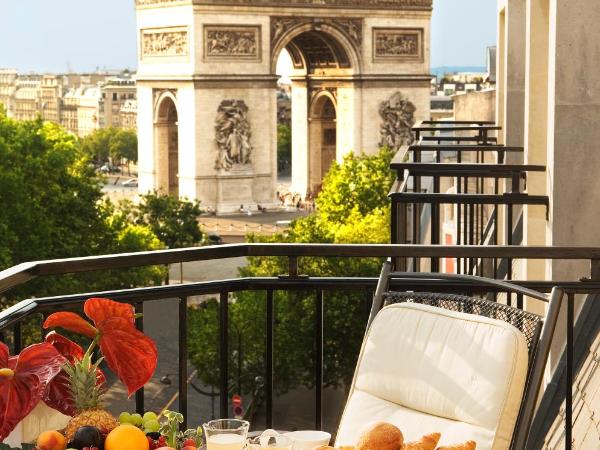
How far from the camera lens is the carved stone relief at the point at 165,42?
55594mm

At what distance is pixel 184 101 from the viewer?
55.8 meters

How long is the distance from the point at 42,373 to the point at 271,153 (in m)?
55.4

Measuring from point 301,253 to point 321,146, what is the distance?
60.7 meters

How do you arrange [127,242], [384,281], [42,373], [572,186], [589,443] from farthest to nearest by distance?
[127,242], [572,186], [589,443], [384,281], [42,373]

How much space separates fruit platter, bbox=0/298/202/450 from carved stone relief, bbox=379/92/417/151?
56845mm

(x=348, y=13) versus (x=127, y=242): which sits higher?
(x=348, y=13)

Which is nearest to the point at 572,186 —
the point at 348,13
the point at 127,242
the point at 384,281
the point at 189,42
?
the point at 384,281

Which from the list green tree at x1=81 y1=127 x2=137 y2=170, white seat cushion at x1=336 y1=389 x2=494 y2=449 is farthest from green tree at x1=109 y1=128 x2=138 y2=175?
white seat cushion at x1=336 y1=389 x2=494 y2=449

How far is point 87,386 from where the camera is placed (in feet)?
11.0

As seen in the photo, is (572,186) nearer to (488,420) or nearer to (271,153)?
(488,420)

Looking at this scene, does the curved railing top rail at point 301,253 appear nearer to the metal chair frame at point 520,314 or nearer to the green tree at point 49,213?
the metal chair frame at point 520,314

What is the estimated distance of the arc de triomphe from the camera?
55.5 meters

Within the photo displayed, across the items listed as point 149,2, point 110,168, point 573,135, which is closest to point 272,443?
point 573,135

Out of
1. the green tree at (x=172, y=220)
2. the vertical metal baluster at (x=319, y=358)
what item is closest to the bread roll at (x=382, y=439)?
the vertical metal baluster at (x=319, y=358)
